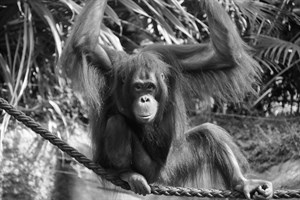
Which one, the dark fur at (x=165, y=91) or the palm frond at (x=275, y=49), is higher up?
the dark fur at (x=165, y=91)

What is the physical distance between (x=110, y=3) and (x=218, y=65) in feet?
8.41

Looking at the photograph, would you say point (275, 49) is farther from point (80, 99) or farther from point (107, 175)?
point (107, 175)

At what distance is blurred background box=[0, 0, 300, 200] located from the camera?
18.9 feet

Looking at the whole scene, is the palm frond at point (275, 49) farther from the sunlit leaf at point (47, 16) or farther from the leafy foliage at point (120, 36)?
the sunlit leaf at point (47, 16)

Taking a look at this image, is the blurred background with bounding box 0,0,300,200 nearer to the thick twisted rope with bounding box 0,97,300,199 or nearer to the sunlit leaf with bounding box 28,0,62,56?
the sunlit leaf with bounding box 28,0,62,56

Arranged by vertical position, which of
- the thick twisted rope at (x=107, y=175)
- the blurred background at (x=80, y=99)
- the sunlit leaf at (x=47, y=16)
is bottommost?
the blurred background at (x=80, y=99)

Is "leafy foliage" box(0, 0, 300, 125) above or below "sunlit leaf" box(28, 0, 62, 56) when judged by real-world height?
below

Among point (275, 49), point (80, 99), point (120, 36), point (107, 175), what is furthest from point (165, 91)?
point (120, 36)

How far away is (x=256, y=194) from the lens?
375cm

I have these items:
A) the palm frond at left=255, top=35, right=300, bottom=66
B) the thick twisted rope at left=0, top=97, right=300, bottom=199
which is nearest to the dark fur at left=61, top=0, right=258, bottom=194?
the thick twisted rope at left=0, top=97, right=300, bottom=199

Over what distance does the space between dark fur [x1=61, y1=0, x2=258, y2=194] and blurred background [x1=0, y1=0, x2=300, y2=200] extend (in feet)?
5.02

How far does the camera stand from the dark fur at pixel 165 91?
3.85 metres

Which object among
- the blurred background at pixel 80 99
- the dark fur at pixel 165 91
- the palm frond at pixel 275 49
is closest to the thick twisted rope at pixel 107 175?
the dark fur at pixel 165 91

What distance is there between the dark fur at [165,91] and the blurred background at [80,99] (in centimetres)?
153
